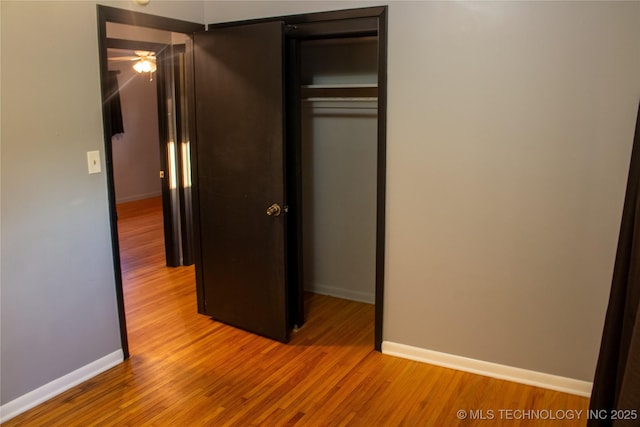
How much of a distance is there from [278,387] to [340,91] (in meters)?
2.10

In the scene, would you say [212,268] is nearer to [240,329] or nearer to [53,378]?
[240,329]

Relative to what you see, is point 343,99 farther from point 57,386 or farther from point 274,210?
point 57,386

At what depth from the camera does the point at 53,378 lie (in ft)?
8.97

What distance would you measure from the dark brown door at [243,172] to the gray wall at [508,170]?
44 centimetres

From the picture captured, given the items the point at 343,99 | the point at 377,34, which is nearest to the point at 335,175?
the point at 343,99

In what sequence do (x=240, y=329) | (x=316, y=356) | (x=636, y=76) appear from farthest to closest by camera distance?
(x=240, y=329)
(x=316, y=356)
(x=636, y=76)

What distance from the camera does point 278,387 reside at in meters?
2.83

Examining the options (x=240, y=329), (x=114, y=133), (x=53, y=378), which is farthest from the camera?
(x=114, y=133)

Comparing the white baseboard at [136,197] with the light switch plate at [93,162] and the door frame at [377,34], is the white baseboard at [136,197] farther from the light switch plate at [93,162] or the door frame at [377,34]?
the door frame at [377,34]

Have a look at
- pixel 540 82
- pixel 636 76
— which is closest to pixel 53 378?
pixel 540 82

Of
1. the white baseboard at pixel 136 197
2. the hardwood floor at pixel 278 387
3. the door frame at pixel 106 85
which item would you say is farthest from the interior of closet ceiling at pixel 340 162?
the white baseboard at pixel 136 197

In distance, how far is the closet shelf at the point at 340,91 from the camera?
145 inches

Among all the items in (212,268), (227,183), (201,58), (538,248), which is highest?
(201,58)

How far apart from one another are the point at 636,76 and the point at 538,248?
90 cm
